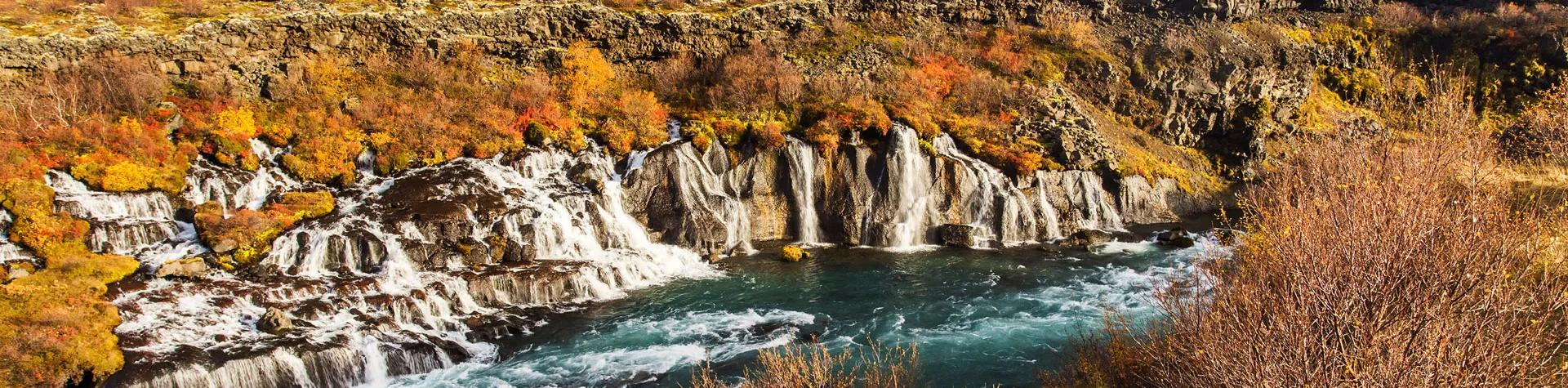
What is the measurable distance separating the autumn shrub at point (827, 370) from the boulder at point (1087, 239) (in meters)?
17.2

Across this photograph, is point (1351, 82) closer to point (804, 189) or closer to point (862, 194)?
point (862, 194)

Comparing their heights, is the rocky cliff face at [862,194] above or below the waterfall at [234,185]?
below

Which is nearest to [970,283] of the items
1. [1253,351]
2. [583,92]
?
[1253,351]

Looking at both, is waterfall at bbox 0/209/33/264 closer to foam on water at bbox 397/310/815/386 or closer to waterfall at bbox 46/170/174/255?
waterfall at bbox 46/170/174/255

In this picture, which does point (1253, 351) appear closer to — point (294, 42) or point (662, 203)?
point (662, 203)

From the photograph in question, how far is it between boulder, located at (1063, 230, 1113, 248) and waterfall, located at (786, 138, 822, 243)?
1235 centimetres

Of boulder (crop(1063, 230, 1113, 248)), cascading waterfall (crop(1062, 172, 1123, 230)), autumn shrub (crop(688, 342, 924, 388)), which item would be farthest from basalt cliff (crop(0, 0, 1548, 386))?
autumn shrub (crop(688, 342, 924, 388))

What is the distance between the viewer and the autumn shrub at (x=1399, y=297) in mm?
7969

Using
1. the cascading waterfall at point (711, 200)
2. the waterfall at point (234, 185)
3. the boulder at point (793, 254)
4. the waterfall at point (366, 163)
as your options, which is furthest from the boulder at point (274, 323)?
the boulder at point (793, 254)

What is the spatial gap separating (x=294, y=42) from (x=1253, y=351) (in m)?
45.3

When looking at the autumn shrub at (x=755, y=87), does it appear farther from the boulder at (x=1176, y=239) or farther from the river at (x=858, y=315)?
the boulder at (x=1176, y=239)

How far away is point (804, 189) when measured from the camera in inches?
1453

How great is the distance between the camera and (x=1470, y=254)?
8547 mm

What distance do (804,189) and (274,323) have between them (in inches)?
887
